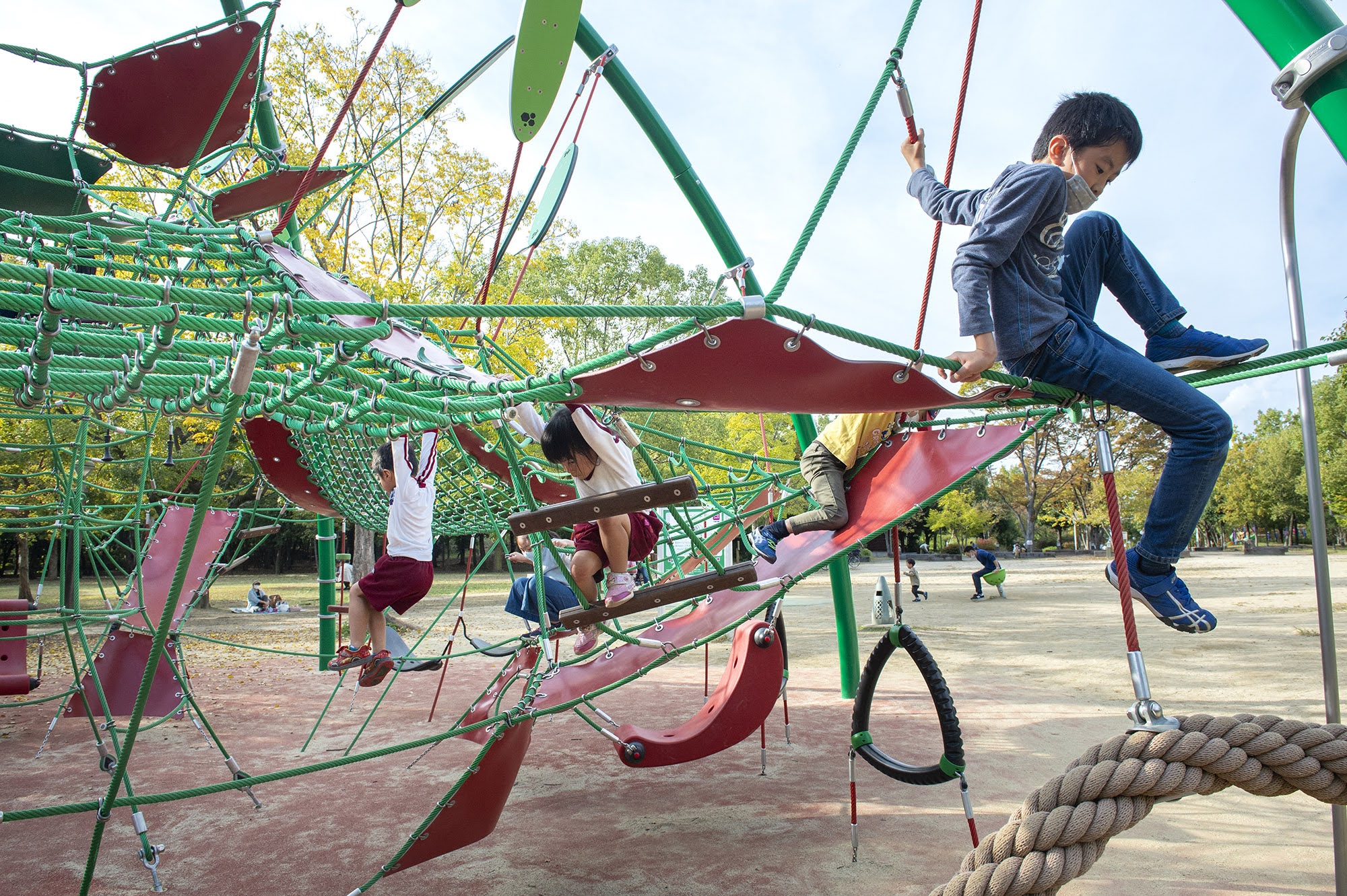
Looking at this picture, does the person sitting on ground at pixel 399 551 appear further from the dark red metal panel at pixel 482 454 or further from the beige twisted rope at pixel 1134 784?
the beige twisted rope at pixel 1134 784

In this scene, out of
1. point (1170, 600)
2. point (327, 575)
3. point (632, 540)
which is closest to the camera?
point (1170, 600)

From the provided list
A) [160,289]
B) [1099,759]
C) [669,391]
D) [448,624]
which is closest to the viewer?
[1099,759]

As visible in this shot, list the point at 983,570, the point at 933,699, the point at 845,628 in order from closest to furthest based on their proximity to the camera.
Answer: the point at 933,699, the point at 845,628, the point at 983,570

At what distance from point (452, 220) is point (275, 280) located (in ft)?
28.8

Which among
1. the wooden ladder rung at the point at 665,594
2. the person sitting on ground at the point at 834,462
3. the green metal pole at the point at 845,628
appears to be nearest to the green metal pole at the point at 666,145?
the green metal pole at the point at 845,628

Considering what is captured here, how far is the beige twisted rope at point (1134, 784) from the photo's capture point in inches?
52.4

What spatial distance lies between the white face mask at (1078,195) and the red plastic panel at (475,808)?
2.24 meters

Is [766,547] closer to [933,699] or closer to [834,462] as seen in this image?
[834,462]

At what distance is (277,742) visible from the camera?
4688 millimetres

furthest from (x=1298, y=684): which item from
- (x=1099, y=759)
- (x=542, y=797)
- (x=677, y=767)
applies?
(x=1099, y=759)

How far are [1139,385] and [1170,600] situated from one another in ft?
1.62

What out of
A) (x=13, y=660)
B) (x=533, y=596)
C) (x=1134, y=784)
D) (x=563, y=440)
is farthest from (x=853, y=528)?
(x=13, y=660)

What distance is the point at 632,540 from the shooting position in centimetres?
322

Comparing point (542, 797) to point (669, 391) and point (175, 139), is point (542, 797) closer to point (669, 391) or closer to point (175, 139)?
point (669, 391)
